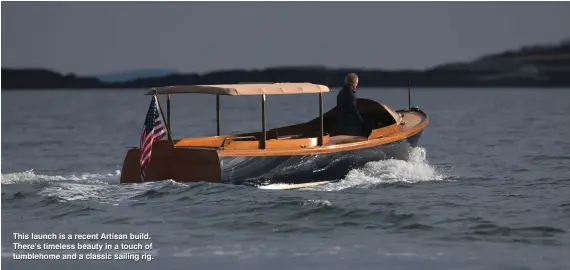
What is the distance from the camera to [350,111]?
2239 cm

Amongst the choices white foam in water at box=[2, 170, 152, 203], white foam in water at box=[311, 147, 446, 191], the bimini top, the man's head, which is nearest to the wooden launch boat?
the bimini top

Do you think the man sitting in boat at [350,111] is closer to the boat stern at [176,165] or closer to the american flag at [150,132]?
the boat stern at [176,165]

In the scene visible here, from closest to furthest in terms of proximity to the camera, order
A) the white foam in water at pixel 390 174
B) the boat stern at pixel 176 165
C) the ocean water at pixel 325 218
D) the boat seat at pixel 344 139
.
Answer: the ocean water at pixel 325 218 → the boat stern at pixel 176 165 → the white foam in water at pixel 390 174 → the boat seat at pixel 344 139

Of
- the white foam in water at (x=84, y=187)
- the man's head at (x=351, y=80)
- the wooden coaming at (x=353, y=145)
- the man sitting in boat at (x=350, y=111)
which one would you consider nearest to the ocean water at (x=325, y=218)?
the white foam in water at (x=84, y=187)

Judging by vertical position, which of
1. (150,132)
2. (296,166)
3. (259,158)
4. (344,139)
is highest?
(150,132)

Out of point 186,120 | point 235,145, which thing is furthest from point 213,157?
point 186,120

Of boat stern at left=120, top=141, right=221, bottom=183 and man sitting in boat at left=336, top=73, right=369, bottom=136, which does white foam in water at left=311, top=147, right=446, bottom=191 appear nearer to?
man sitting in boat at left=336, top=73, right=369, bottom=136

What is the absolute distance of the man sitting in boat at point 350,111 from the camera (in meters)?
22.2

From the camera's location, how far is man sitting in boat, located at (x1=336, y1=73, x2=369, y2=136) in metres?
22.2

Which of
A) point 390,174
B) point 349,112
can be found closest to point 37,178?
point 349,112

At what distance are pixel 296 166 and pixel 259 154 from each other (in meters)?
0.91

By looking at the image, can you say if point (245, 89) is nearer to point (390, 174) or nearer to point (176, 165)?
point (176, 165)

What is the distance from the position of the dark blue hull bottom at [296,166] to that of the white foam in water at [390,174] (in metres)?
0.14

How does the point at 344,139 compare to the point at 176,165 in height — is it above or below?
above
